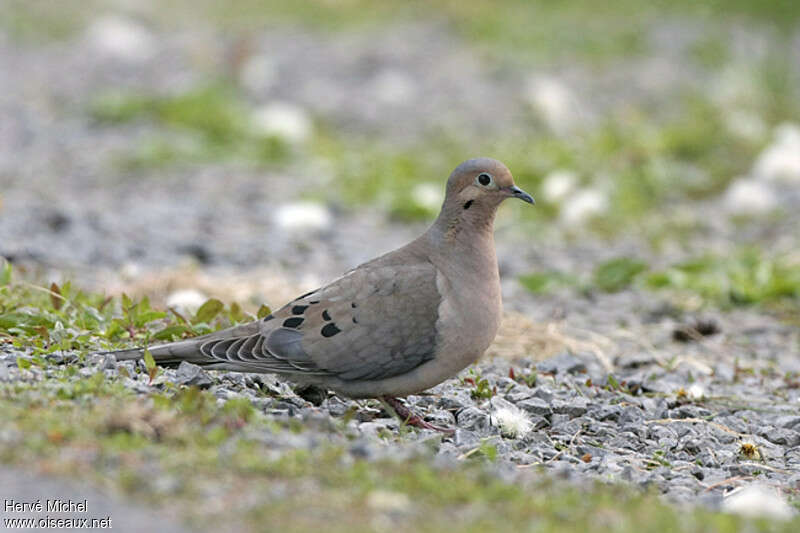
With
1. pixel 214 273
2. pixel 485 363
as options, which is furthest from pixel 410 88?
pixel 485 363

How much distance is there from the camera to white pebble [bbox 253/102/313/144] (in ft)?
39.3

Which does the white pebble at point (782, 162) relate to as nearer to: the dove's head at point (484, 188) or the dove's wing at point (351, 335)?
the dove's head at point (484, 188)

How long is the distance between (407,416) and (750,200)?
6.00 meters

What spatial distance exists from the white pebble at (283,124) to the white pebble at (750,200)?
408cm

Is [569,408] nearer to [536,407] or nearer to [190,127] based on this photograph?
[536,407]

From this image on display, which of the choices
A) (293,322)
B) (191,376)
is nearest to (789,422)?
(293,322)

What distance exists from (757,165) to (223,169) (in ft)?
15.6

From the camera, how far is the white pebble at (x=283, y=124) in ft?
39.3

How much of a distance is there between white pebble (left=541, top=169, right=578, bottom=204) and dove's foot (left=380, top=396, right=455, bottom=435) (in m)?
5.21

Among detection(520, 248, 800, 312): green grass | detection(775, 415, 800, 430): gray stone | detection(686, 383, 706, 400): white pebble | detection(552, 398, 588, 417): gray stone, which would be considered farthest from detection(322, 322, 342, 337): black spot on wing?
detection(520, 248, 800, 312): green grass

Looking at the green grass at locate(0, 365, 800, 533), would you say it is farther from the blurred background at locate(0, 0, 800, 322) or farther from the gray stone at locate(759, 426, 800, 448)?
the blurred background at locate(0, 0, 800, 322)

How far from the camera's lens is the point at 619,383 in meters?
6.14

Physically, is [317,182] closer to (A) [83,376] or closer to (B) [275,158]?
(B) [275,158]

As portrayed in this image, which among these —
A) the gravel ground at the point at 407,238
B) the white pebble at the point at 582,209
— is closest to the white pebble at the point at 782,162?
the gravel ground at the point at 407,238
